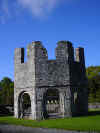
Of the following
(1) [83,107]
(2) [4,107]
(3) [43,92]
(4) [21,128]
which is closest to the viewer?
(4) [21,128]

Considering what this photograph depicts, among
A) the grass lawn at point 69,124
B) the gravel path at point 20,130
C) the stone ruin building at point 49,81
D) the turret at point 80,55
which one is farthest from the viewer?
the turret at point 80,55

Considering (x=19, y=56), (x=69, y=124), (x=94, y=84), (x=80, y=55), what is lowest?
(x=69, y=124)

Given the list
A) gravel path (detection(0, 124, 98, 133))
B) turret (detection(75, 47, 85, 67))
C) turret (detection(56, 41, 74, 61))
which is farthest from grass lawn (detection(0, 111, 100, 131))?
turret (detection(75, 47, 85, 67))

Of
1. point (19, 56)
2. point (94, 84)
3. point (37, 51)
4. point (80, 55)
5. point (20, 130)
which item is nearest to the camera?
point (20, 130)

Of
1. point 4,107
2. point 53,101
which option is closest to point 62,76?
point 53,101

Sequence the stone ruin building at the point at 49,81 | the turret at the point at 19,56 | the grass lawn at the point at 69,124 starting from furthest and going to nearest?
the turret at the point at 19,56
the stone ruin building at the point at 49,81
the grass lawn at the point at 69,124

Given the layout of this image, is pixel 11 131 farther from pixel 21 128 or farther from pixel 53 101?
pixel 53 101

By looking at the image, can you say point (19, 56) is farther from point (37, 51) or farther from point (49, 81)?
point (49, 81)

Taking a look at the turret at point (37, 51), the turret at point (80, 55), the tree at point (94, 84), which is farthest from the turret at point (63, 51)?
the tree at point (94, 84)

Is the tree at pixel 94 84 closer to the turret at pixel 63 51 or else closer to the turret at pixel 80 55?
the turret at pixel 80 55

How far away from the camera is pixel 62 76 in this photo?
1731 cm

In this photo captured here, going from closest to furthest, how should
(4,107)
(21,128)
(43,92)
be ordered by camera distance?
(21,128) < (43,92) < (4,107)

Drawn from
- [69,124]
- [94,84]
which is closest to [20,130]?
[69,124]

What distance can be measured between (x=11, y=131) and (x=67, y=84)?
676 cm
